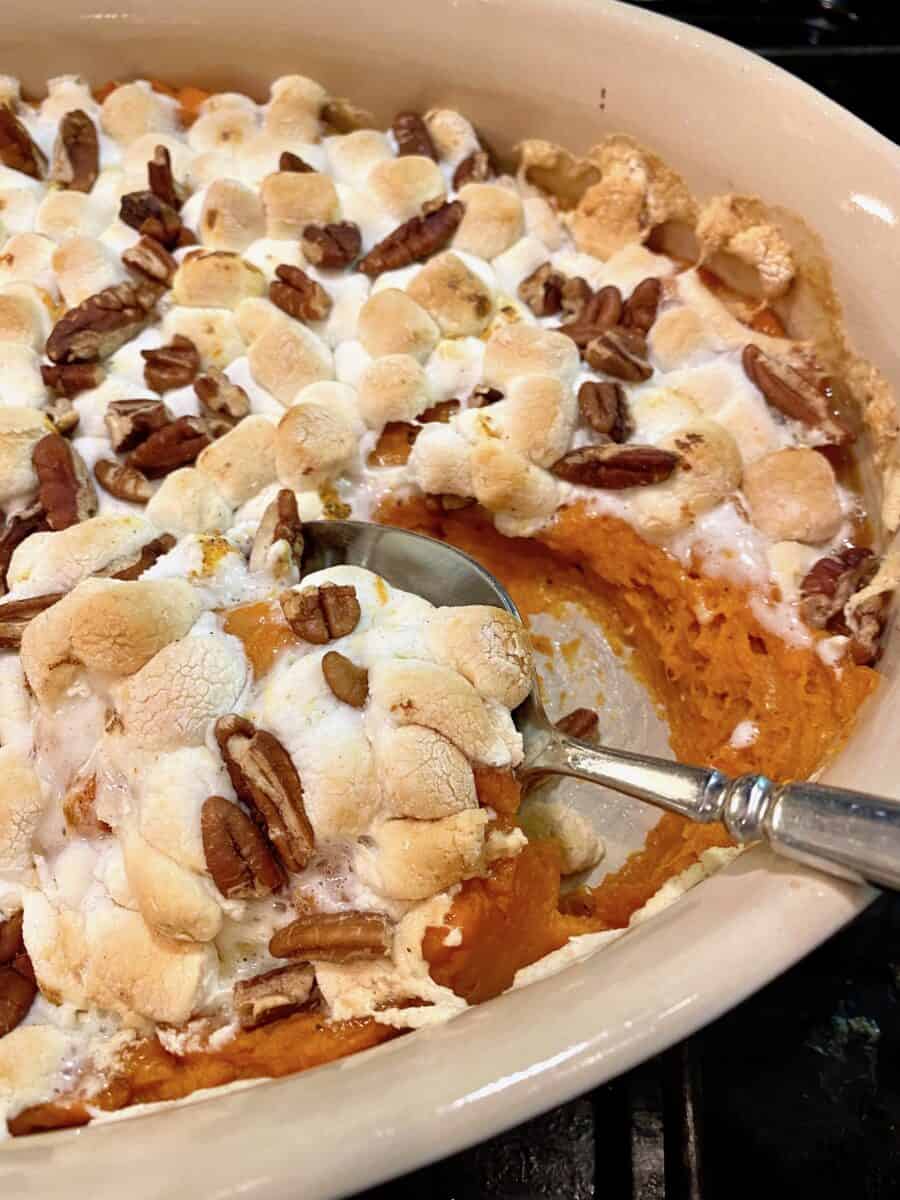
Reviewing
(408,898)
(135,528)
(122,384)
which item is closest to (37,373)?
(122,384)

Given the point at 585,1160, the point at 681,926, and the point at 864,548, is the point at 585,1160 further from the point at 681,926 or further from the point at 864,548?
the point at 864,548

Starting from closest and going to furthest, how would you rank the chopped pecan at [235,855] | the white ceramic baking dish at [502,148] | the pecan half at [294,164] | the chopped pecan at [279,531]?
the white ceramic baking dish at [502,148]
the chopped pecan at [235,855]
the chopped pecan at [279,531]
the pecan half at [294,164]

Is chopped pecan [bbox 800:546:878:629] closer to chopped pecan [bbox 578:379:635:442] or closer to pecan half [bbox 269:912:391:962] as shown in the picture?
chopped pecan [bbox 578:379:635:442]

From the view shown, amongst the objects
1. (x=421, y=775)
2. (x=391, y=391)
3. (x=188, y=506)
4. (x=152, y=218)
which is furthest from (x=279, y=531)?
(x=152, y=218)

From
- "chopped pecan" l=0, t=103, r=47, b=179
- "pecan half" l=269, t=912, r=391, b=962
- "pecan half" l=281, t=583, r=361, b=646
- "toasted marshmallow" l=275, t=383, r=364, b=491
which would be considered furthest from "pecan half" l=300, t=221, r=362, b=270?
"pecan half" l=269, t=912, r=391, b=962

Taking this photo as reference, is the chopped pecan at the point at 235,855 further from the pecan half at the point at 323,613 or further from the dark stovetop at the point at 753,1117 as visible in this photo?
the dark stovetop at the point at 753,1117

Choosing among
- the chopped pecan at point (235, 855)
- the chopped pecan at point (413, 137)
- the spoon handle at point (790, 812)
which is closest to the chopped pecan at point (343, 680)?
the chopped pecan at point (235, 855)
